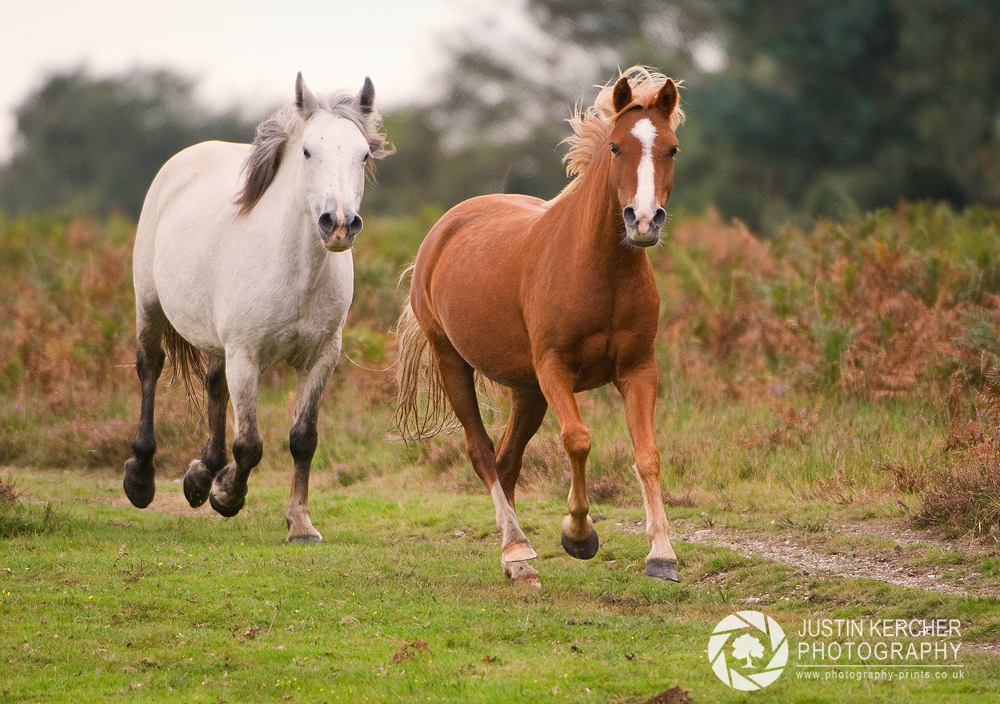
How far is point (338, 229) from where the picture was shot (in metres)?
5.85

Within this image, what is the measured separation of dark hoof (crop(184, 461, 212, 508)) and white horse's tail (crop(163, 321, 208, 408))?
1.19 m

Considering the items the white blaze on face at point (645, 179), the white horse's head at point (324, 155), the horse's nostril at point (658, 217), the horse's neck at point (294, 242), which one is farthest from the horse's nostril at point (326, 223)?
the horse's nostril at point (658, 217)

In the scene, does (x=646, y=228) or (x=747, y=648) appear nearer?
(x=747, y=648)

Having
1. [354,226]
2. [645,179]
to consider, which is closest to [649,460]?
[645,179]

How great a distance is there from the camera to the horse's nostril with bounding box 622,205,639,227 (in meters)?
4.88

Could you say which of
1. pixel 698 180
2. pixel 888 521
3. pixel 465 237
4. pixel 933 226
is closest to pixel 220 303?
pixel 465 237

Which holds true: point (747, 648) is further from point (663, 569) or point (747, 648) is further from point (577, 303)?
point (577, 303)

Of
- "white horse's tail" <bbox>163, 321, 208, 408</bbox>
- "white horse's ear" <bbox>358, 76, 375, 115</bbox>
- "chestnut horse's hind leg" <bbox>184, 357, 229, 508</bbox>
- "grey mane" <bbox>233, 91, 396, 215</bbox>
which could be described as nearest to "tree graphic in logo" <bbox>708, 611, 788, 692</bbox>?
"grey mane" <bbox>233, 91, 396, 215</bbox>

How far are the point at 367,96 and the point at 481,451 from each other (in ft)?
7.78

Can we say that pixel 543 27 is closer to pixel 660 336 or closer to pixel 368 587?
pixel 660 336

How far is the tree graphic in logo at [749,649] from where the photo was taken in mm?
4312

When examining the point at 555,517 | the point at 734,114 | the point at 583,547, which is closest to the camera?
the point at 583,547

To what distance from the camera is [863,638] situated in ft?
15.9

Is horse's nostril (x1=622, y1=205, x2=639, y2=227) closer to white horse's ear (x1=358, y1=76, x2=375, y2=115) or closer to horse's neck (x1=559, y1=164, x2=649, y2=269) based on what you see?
horse's neck (x1=559, y1=164, x2=649, y2=269)
